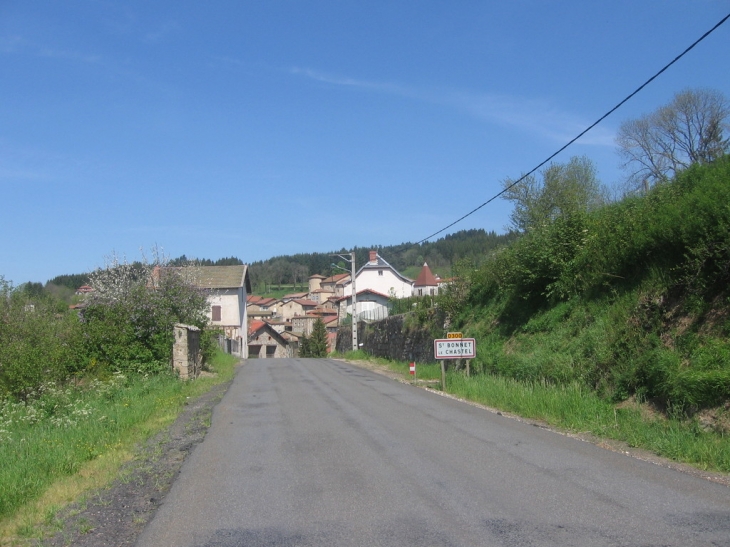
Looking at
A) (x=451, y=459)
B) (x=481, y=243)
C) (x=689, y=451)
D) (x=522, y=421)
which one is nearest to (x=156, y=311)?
(x=522, y=421)

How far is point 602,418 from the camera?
11.3 metres

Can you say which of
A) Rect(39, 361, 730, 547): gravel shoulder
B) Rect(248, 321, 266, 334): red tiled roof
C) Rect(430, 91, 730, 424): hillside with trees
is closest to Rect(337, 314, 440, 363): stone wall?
Rect(430, 91, 730, 424): hillside with trees

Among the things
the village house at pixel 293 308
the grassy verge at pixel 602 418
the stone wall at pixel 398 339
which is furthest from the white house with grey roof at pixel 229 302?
the village house at pixel 293 308

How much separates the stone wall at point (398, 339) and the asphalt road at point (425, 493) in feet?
57.7

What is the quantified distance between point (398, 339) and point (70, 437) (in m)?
24.9

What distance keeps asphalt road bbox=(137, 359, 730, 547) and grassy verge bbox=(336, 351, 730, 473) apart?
2.52ft

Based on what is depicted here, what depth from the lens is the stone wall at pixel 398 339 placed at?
30.0 m

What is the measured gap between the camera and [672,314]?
12562 millimetres

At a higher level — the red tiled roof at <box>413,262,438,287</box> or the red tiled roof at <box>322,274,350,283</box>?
the red tiled roof at <box>322,274,350,283</box>

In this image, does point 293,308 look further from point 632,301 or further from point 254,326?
point 632,301

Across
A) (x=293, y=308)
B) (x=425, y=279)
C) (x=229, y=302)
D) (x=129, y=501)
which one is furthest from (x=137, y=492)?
(x=293, y=308)

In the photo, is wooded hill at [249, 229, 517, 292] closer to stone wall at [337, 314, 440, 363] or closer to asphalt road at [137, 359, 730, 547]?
stone wall at [337, 314, 440, 363]

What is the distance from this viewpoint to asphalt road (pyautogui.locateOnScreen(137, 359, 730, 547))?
5.51 meters

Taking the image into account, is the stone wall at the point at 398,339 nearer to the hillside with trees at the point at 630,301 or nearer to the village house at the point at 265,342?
the hillside with trees at the point at 630,301
